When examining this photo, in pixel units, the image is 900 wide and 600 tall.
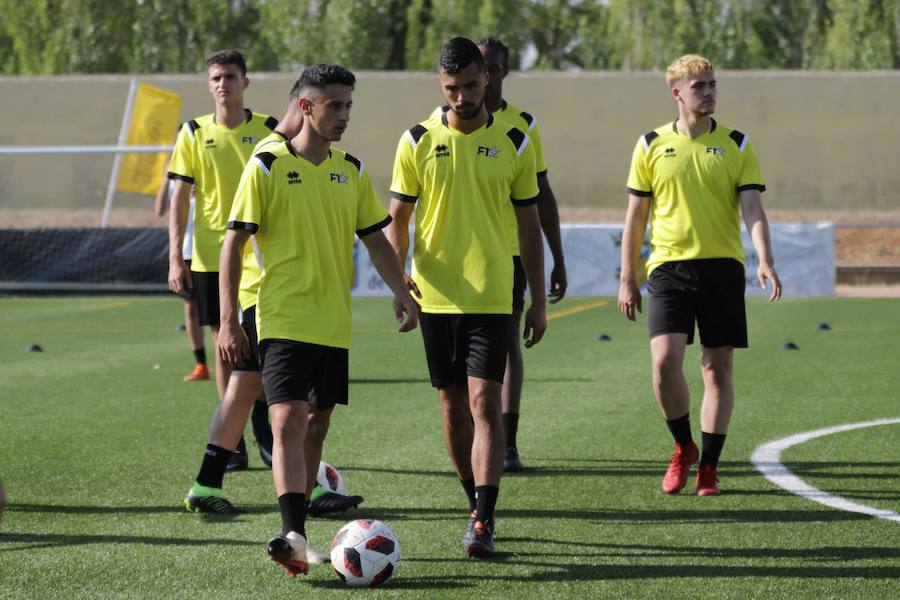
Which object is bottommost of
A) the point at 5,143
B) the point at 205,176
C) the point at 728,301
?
the point at 5,143

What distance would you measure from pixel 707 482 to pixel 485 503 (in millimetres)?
1636

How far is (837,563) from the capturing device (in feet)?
17.3

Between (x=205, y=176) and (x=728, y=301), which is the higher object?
(x=205, y=176)

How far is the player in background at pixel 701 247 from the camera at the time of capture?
6.83m

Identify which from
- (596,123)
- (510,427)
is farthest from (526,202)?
(596,123)

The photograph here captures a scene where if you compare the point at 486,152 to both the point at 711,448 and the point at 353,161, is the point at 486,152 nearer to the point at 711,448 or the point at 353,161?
the point at 353,161

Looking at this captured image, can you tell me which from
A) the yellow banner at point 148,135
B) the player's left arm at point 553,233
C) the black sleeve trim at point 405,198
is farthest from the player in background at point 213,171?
the yellow banner at point 148,135

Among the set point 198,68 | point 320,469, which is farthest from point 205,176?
point 198,68

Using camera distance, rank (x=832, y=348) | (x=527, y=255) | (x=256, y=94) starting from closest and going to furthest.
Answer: (x=527, y=255)
(x=832, y=348)
(x=256, y=94)

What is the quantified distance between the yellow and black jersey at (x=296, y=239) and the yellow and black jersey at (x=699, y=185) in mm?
1966

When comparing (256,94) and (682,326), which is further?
(256,94)

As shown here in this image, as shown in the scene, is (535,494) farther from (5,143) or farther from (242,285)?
(5,143)

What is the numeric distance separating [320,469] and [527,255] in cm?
145

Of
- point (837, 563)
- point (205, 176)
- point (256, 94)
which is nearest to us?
point (837, 563)
